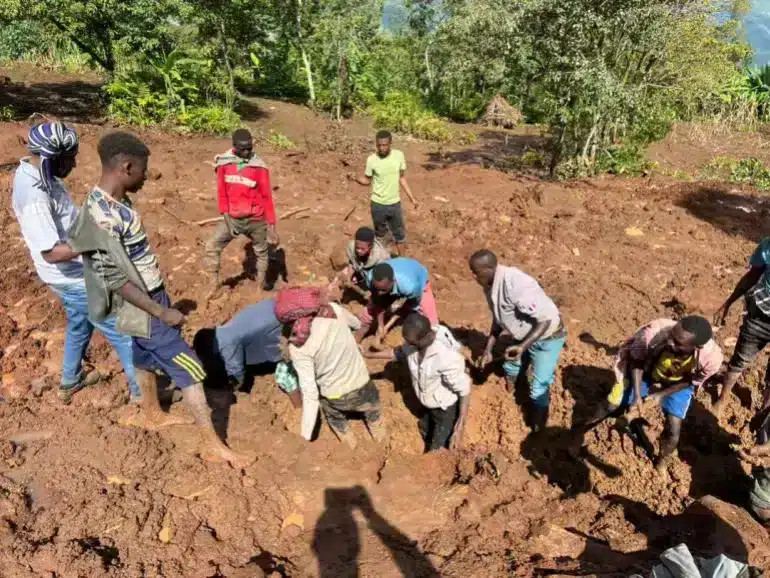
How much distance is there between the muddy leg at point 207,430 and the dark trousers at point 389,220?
330 cm

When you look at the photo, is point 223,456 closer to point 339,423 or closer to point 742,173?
point 339,423

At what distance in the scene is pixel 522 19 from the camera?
28.1ft

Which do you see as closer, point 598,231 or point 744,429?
point 744,429

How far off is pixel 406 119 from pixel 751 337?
42.7ft

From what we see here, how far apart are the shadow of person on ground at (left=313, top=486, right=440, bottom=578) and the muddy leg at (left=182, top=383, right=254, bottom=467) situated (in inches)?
24.2

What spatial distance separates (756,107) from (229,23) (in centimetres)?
1745

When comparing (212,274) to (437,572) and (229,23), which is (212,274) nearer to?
(437,572)

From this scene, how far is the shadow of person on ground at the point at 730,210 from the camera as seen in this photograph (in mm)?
7933

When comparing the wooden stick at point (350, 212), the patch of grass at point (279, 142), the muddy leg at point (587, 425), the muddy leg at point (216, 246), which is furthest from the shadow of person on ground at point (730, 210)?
the patch of grass at point (279, 142)

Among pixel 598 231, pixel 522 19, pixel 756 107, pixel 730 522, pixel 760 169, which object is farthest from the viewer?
pixel 756 107

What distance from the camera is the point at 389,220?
630 cm

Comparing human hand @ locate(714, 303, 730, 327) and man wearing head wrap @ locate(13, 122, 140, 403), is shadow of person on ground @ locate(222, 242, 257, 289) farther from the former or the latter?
human hand @ locate(714, 303, 730, 327)

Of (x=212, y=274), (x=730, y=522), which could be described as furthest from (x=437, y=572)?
(x=212, y=274)

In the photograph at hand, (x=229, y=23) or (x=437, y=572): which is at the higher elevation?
(x=229, y=23)
